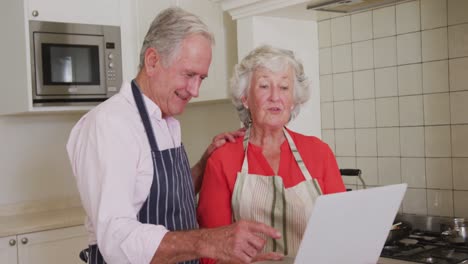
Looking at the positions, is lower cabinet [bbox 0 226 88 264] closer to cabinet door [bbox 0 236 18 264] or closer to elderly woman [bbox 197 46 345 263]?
cabinet door [bbox 0 236 18 264]

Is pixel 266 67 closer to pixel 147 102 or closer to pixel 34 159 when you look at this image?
pixel 147 102

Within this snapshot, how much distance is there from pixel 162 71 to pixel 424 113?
1148mm

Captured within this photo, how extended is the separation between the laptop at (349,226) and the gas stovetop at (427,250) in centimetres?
55

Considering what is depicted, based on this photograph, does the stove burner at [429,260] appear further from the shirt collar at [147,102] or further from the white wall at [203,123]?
the white wall at [203,123]

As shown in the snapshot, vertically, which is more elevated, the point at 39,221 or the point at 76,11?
the point at 76,11

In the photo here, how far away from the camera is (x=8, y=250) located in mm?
2584

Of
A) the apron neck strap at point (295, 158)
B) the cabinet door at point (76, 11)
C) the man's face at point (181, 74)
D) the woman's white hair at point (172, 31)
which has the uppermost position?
the cabinet door at point (76, 11)

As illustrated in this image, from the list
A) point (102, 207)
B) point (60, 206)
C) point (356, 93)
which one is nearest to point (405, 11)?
point (356, 93)

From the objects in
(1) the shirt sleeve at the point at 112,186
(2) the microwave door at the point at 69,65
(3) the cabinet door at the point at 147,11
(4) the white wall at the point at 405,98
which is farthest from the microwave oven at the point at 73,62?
(1) the shirt sleeve at the point at 112,186

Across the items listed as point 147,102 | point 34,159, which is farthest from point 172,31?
point 34,159

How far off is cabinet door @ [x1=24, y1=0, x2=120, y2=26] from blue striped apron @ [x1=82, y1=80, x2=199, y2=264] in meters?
1.34

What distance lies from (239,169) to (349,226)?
62 centimetres

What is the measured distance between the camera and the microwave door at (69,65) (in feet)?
Result: 9.03

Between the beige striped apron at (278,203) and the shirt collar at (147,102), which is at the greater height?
the shirt collar at (147,102)
